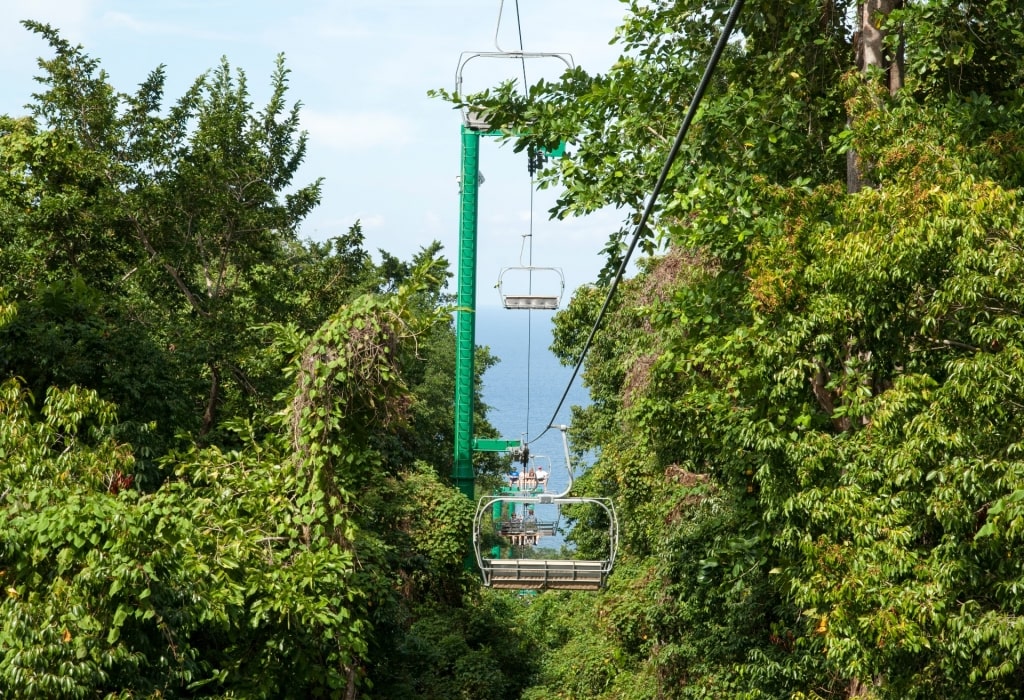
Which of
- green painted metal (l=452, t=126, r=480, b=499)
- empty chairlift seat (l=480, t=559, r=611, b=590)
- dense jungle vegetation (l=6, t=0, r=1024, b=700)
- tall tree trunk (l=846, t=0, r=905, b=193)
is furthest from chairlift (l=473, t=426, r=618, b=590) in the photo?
green painted metal (l=452, t=126, r=480, b=499)

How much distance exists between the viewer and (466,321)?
28906 mm

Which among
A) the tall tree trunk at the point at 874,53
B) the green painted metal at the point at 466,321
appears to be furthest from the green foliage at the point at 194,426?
the green painted metal at the point at 466,321

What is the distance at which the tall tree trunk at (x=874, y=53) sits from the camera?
1054 centimetres

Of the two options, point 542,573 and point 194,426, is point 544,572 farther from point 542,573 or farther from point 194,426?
point 194,426

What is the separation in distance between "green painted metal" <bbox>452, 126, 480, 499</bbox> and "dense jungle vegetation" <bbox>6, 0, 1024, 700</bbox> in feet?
30.9

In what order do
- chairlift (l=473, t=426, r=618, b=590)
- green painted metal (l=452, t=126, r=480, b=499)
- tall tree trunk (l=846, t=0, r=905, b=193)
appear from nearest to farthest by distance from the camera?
tall tree trunk (l=846, t=0, r=905, b=193) < chairlift (l=473, t=426, r=618, b=590) < green painted metal (l=452, t=126, r=480, b=499)

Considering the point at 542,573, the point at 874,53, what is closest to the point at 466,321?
the point at 542,573

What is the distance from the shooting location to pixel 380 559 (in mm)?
12258

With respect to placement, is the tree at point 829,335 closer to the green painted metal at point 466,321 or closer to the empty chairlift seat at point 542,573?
the empty chairlift seat at point 542,573

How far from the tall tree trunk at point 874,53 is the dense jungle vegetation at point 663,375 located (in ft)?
0.11

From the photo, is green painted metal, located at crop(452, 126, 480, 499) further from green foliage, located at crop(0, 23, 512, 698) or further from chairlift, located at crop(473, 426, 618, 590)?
chairlift, located at crop(473, 426, 618, 590)

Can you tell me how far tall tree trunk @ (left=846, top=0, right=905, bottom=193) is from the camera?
1054 cm

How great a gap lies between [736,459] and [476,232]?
1974 centimetres

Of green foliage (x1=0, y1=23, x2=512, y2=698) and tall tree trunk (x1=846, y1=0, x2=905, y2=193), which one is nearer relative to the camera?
green foliage (x1=0, y1=23, x2=512, y2=698)
